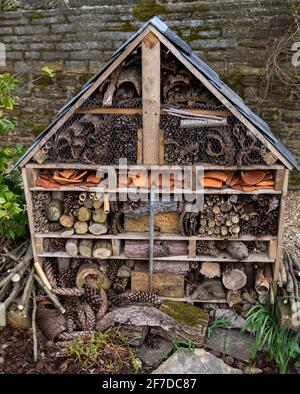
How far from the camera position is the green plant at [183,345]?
3790mm

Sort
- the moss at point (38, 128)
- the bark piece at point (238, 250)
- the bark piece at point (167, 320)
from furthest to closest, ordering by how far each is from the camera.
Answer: the moss at point (38, 128) → the bark piece at point (238, 250) → the bark piece at point (167, 320)

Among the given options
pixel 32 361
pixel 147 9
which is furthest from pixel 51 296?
pixel 147 9

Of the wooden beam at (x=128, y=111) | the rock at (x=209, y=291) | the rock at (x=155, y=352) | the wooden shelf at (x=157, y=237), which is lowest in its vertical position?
the rock at (x=155, y=352)

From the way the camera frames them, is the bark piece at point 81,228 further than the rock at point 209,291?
No

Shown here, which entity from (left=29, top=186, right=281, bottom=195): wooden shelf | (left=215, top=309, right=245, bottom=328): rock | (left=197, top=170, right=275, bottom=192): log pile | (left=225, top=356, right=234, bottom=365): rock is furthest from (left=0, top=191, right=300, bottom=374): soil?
(left=197, top=170, right=275, bottom=192): log pile

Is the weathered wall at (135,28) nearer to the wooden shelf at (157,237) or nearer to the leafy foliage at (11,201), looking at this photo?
the leafy foliage at (11,201)

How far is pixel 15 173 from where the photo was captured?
486 centimetres

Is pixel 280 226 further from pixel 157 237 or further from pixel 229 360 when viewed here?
pixel 229 360

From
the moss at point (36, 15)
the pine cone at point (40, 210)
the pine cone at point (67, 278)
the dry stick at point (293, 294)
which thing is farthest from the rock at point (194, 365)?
the moss at point (36, 15)

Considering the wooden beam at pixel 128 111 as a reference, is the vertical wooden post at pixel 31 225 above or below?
below

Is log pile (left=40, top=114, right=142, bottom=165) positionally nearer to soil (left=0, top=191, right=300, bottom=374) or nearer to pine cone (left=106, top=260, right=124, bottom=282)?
pine cone (left=106, top=260, right=124, bottom=282)

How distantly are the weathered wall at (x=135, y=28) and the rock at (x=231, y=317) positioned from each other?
10.6 ft
